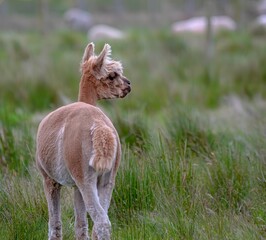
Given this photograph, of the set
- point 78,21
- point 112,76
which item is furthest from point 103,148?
point 78,21

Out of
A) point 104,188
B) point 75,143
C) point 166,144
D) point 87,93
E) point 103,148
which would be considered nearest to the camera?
point 103,148

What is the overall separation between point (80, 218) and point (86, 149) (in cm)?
71

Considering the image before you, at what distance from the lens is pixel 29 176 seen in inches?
273

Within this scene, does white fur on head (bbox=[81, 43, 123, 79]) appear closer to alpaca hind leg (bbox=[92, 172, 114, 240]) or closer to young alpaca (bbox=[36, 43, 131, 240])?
young alpaca (bbox=[36, 43, 131, 240])

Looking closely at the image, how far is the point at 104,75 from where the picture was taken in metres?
5.22

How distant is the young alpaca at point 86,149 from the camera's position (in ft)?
14.9

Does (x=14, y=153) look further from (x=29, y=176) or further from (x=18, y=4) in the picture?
(x=18, y=4)

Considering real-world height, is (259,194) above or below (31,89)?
above

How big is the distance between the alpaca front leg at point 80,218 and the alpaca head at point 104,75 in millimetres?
731

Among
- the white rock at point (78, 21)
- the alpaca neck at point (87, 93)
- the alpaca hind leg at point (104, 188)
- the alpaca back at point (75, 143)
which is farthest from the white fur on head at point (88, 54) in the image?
the white rock at point (78, 21)

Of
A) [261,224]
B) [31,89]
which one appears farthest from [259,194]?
[31,89]

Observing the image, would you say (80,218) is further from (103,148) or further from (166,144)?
(166,144)

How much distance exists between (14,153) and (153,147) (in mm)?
1576

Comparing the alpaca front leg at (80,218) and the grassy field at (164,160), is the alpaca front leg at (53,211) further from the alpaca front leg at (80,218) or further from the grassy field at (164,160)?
the grassy field at (164,160)
